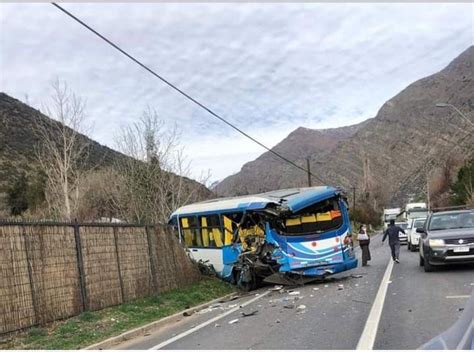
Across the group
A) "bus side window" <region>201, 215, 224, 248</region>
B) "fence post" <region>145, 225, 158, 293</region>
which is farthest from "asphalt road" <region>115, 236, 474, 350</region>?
"bus side window" <region>201, 215, 224, 248</region>

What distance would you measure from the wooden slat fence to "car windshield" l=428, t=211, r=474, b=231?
7.73m

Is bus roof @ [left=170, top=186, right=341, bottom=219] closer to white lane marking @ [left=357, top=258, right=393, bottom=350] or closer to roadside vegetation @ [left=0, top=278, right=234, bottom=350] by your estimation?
→ roadside vegetation @ [left=0, top=278, right=234, bottom=350]

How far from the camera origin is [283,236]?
15.9m

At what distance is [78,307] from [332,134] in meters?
190

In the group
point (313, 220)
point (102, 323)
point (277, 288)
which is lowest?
point (277, 288)

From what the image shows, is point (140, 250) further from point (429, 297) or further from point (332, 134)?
point (332, 134)

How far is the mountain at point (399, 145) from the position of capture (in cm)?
12556

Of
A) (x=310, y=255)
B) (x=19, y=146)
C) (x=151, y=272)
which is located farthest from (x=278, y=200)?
(x=19, y=146)

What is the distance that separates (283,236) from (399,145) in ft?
444

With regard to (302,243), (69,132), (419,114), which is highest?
(419,114)

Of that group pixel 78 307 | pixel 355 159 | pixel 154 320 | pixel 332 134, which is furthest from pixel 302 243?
pixel 332 134

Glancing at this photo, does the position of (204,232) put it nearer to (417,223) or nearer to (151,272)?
(151,272)

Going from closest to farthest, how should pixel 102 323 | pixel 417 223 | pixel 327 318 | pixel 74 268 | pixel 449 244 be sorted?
1. pixel 327 318
2. pixel 102 323
3. pixel 74 268
4. pixel 449 244
5. pixel 417 223

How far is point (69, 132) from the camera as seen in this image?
89.0ft
